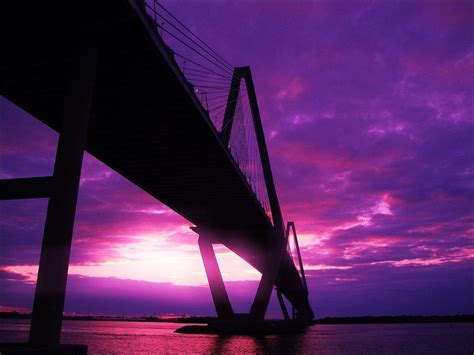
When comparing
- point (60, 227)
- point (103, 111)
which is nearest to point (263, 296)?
point (103, 111)

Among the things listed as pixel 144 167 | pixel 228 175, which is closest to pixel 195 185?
pixel 228 175

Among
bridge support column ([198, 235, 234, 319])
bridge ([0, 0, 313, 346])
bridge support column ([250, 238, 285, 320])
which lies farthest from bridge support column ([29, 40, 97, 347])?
bridge support column ([250, 238, 285, 320])

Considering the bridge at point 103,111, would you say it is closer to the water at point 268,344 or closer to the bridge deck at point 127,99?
the bridge deck at point 127,99

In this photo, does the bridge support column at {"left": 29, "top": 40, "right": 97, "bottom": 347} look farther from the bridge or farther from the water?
the water

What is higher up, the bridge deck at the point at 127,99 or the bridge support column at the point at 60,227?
the bridge deck at the point at 127,99

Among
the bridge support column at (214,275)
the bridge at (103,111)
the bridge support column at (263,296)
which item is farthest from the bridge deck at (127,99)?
the bridge support column at (263,296)

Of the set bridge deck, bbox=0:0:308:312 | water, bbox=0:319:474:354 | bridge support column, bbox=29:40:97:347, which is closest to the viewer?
bridge support column, bbox=29:40:97:347

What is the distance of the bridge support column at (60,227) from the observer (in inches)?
330

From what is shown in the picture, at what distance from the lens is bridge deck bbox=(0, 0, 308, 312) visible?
10.4 metres

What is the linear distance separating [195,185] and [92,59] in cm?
1370

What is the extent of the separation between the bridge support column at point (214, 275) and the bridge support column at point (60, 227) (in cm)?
2228

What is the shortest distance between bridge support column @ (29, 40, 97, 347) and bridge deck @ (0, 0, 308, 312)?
1989 mm

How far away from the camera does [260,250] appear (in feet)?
125

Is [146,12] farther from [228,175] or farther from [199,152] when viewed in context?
[228,175]
